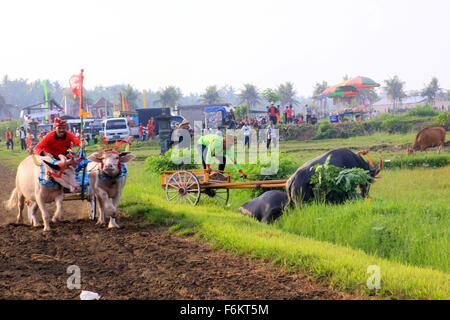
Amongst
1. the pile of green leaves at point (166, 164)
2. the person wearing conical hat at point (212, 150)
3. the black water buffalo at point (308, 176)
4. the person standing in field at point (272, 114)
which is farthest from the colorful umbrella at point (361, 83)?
the black water buffalo at point (308, 176)

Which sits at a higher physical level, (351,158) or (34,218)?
(351,158)

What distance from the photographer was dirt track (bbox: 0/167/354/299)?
6.72m

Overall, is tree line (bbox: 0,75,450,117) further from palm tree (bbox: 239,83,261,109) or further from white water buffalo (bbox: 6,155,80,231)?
white water buffalo (bbox: 6,155,80,231)

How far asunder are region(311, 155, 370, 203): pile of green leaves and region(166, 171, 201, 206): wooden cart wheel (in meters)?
3.09

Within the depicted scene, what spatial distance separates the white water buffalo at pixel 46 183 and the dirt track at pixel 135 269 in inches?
26.8

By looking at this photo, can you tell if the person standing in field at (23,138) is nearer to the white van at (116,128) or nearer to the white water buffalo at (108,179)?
the white van at (116,128)

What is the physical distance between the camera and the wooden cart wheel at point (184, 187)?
1380 cm

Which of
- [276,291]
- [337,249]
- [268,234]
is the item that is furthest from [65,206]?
[276,291]

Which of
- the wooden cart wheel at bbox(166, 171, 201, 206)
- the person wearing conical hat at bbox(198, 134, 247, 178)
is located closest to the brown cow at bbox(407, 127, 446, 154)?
the person wearing conical hat at bbox(198, 134, 247, 178)

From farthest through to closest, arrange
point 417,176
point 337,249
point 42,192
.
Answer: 1. point 417,176
2. point 42,192
3. point 337,249
